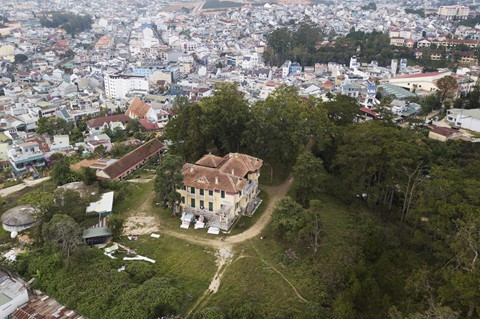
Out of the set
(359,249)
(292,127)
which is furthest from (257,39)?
(359,249)

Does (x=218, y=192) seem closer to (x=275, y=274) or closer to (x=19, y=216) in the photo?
(x=275, y=274)

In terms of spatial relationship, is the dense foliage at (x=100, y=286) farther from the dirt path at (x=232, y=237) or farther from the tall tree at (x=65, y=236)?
the dirt path at (x=232, y=237)

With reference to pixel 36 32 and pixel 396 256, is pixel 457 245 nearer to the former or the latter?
pixel 396 256

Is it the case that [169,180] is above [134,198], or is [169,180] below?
above

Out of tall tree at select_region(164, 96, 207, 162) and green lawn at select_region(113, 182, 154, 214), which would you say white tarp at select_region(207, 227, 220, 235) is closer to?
green lawn at select_region(113, 182, 154, 214)

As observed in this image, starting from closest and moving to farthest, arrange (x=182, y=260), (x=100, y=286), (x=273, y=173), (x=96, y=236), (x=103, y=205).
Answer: (x=100, y=286) < (x=182, y=260) < (x=96, y=236) < (x=103, y=205) < (x=273, y=173)

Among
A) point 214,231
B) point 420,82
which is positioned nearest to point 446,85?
point 420,82

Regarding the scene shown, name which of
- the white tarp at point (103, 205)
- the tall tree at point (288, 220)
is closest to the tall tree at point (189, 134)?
the white tarp at point (103, 205)

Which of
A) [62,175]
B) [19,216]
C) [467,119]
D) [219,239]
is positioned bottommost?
[19,216]
